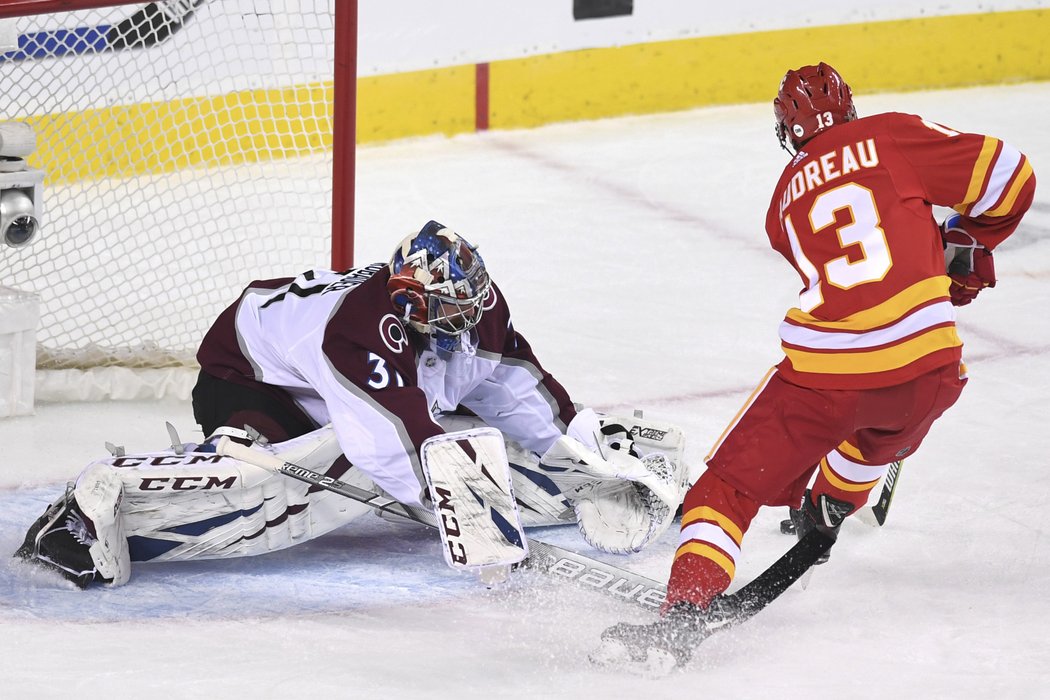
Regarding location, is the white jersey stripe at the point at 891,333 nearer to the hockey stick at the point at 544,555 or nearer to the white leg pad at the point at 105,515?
the hockey stick at the point at 544,555

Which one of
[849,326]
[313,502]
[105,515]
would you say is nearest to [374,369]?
[313,502]

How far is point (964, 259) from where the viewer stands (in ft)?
9.27

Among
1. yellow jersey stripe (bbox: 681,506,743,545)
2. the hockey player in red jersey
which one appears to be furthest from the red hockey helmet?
yellow jersey stripe (bbox: 681,506,743,545)

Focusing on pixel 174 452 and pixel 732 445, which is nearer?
pixel 732 445

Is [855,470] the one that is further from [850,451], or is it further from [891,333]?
[891,333]

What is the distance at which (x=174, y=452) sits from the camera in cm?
282

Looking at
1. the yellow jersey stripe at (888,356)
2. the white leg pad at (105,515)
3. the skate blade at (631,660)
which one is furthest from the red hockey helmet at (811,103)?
the white leg pad at (105,515)

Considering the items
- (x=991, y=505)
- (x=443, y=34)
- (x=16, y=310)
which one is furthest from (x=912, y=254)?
(x=443, y=34)

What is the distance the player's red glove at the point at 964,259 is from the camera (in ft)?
9.21

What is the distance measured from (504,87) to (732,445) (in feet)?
12.6

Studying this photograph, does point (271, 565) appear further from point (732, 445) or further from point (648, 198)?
point (648, 198)

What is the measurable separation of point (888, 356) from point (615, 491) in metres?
0.68

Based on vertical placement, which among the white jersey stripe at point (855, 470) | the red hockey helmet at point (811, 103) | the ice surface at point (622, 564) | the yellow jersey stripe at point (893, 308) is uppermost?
the red hockey helmet at point (811, 103)

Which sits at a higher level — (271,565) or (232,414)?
(232,414)
